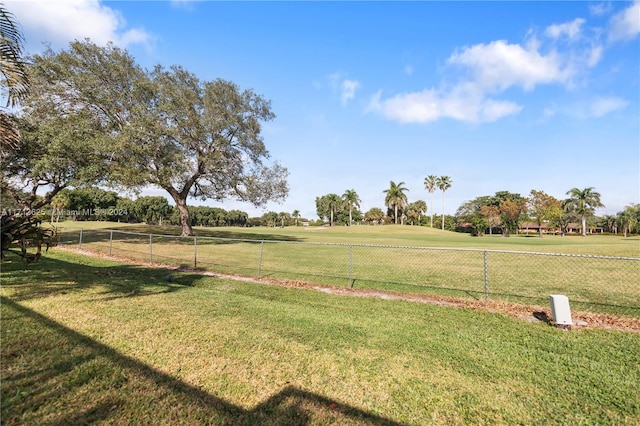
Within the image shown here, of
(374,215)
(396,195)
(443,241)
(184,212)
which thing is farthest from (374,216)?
(184,212)

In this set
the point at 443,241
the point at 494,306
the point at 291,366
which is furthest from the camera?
the point at 443,241

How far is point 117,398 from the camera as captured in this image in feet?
9.07

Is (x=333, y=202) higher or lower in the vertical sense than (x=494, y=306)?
higher

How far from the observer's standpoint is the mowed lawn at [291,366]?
2756 mm

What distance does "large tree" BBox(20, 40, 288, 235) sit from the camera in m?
18.6

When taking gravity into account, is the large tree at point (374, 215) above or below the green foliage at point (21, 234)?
above

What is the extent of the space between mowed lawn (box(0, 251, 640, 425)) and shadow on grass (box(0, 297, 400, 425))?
1cm

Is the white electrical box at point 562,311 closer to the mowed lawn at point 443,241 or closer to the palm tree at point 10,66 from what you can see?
the palm tree at point 10,66

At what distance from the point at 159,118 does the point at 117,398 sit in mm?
21241

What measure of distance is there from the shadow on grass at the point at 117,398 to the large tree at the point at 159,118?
1740cm

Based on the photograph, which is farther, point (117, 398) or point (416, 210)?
point (416, 210)

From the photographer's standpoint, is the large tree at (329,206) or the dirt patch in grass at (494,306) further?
the large tree at (329,206)

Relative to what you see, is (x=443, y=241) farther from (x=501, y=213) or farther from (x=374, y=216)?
(x=374, y=216)

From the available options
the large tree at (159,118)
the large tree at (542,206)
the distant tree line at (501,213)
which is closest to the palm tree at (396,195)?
the distant tree line at (501,213)
